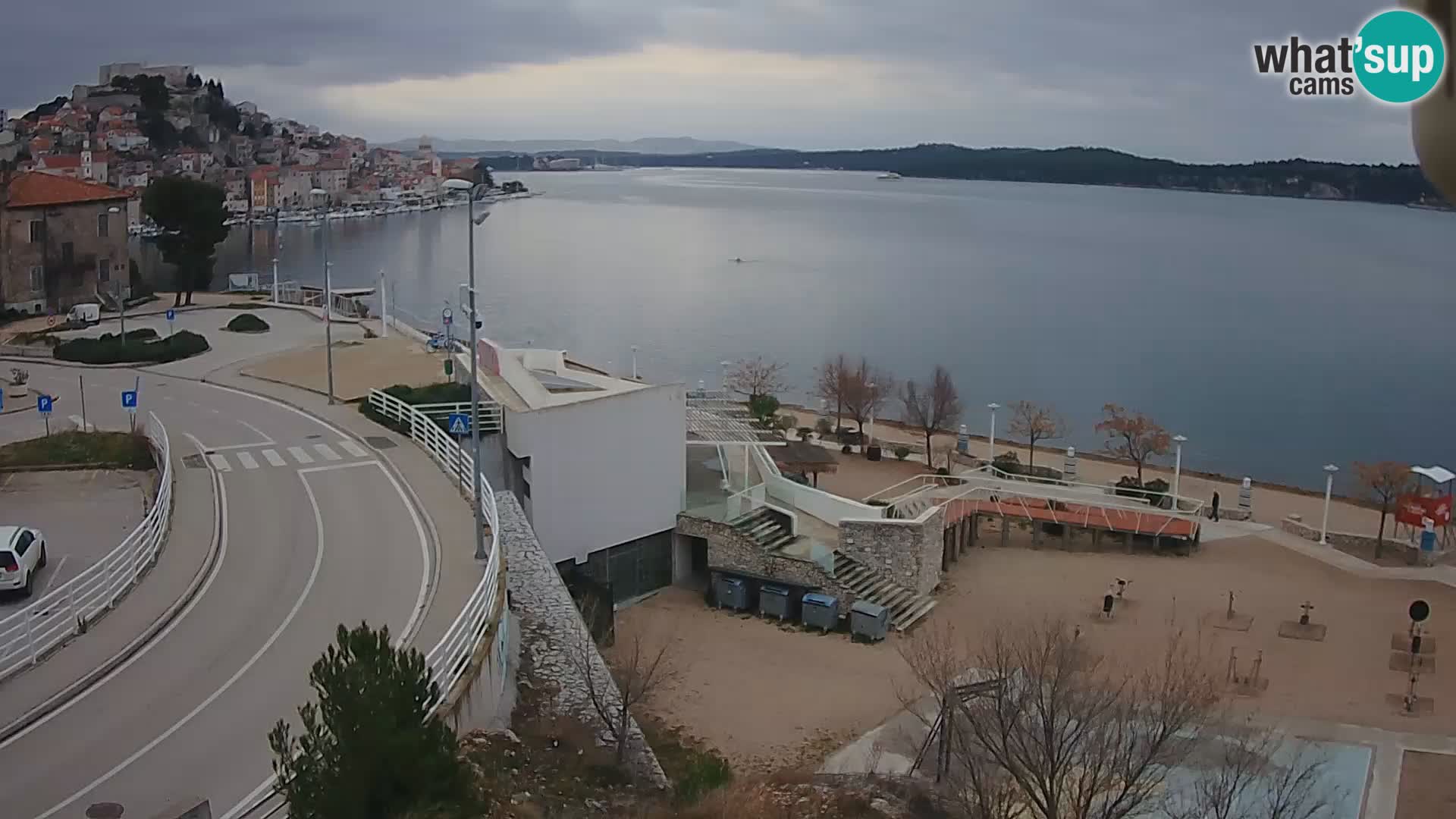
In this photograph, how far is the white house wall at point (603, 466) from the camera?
2356 centimetres

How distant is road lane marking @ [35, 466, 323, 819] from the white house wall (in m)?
4.83

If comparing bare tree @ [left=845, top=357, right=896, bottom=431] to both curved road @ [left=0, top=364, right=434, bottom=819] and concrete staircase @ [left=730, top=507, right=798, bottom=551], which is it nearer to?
concrete staircase @ [left=730, top=507, right=798, bottom=551]

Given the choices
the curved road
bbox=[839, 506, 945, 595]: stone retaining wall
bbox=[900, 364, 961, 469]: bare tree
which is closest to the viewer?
the curved road

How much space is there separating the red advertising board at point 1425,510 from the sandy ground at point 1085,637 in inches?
104

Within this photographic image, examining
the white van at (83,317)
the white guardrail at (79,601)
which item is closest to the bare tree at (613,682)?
the white guardrail at (79,601)

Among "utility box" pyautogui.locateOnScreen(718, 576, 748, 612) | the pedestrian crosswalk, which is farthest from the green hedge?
"utility box" pyautogui.locateOnScreen(718, 576, 748, 612)

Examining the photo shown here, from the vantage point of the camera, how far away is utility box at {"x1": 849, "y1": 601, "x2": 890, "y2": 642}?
2298 cm

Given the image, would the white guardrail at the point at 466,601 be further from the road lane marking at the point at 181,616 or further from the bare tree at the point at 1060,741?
the bare tree at the point at 1060,741

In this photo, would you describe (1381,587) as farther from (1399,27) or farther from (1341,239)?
(1341,239)

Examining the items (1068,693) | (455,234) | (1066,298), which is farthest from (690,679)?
(455,234)

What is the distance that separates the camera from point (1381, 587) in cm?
2655

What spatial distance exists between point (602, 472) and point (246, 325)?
23904mm

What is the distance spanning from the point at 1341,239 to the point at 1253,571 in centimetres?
16015

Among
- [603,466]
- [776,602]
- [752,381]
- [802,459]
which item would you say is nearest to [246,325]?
[752,381]
